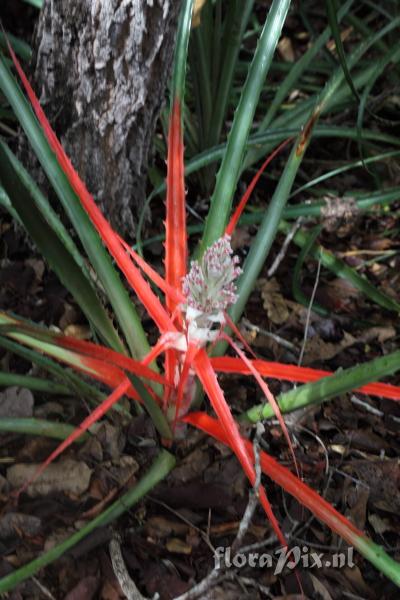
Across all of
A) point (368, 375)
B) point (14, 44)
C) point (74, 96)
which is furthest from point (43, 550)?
point (14, 44)

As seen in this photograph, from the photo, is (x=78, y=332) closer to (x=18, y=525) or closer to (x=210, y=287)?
(x=18, y=525)

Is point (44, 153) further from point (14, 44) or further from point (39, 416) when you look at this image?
point (14, 44)

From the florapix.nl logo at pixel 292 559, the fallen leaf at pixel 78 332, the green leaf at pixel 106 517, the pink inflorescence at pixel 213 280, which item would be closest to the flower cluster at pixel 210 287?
the pink inflorescence at pixel 213 280

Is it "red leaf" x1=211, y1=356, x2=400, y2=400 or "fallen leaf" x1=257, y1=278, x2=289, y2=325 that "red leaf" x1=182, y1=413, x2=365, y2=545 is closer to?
"red leaf" x1=211, y1=356, x2=400, y2=400

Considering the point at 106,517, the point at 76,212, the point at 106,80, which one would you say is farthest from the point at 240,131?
the point at 106,517

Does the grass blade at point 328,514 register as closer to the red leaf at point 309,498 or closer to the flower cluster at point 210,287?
the red leaf at point 309,498

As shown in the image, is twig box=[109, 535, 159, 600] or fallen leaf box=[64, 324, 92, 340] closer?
twig box=[109, 535, 159, 600]

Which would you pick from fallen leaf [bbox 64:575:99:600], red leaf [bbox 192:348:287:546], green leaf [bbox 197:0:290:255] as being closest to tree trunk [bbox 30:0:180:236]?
green leaf [bbox 197:0:290:255]
